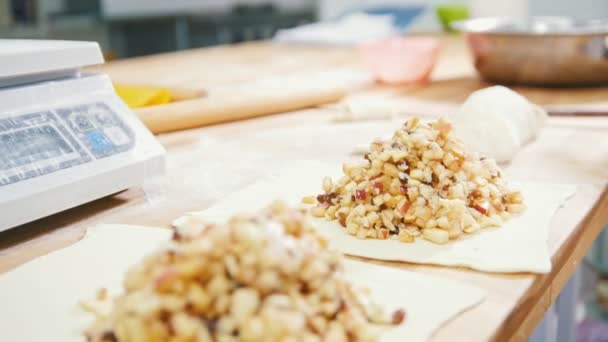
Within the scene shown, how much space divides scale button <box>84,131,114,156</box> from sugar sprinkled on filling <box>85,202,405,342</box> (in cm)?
46

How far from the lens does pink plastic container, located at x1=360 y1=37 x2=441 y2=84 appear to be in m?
2.06

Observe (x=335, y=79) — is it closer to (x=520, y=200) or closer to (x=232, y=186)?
(x=232, y=186)

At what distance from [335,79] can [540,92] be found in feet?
1.93

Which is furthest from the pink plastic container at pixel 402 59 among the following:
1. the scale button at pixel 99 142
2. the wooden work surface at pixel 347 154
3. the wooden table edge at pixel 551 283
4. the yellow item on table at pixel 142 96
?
the scale button at pixel 99 142

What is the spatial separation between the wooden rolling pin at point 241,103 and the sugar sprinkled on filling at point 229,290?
943 millimetres

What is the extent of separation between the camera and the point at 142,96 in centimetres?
159

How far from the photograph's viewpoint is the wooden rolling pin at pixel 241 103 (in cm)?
152

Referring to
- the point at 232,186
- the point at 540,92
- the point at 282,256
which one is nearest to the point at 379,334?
the point at 282,256

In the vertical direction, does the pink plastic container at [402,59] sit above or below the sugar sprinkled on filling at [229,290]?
below

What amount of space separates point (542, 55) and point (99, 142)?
1.24 m

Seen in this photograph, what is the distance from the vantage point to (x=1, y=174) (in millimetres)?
891

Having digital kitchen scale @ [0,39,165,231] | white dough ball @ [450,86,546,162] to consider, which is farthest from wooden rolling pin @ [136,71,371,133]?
white dough ball @ [450,86,546,162]

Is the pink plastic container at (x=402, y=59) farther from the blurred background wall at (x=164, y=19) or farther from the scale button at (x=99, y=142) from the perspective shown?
the blurred background wall at (x=164, y=19)

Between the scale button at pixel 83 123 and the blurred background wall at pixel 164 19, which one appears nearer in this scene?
the scale button at pixel 83 123
